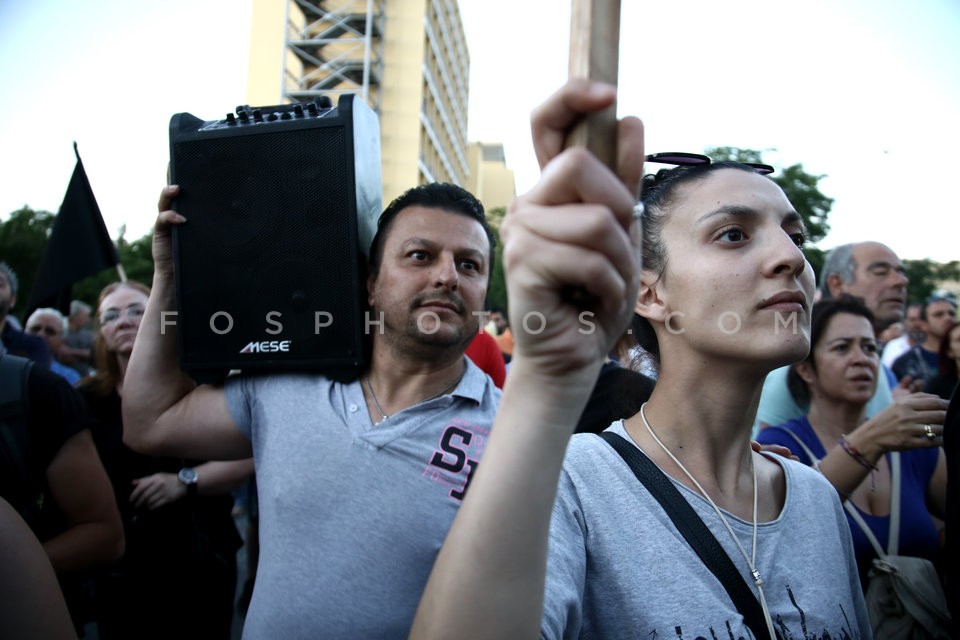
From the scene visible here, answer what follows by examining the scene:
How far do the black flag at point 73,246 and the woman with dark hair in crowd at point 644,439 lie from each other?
2376 mm

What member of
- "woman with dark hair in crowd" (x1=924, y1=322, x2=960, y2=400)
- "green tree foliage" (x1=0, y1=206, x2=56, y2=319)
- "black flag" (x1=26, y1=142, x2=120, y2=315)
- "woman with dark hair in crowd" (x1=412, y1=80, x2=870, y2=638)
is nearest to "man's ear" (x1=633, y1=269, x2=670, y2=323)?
"woman with dark hair in crowd" (x1=412, y1=80, x2=870, y2=638)

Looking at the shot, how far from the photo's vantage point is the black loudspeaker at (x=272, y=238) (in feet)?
6.22

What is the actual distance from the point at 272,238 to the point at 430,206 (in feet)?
1.81

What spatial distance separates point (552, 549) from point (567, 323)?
527 mm

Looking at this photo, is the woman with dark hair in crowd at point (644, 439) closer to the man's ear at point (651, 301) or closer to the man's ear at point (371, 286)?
the man's ear at point (651, 301)

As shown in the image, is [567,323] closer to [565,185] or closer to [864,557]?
[565,185]

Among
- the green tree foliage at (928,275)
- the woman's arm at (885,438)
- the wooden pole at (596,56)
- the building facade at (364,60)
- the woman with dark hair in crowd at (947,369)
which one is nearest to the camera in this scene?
the wooden pole at (596,56)

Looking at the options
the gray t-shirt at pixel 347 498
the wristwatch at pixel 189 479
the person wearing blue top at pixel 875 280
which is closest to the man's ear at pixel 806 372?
the person wearing blue top at pixel 875 280

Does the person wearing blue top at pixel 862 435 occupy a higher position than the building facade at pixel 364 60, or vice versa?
the building facade at pixel 364 60

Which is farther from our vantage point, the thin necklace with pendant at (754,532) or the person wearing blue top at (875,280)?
the person wearing blue top at (875,280)

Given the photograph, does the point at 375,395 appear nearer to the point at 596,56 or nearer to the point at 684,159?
the point at 684,159

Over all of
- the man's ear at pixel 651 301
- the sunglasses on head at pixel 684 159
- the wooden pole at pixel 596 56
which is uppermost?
the sunglasses on head at pixel 684 159

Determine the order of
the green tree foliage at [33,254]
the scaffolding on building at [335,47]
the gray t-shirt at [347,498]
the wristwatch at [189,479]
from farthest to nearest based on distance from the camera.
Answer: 1. the scaffolding on building at [335,47]
2. the green tree foliage at [33,254]
3. the wristwatch at [189,479]
4. the gray t-shirt at [347,498]

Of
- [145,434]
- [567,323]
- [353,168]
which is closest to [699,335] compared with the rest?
[567,323]
